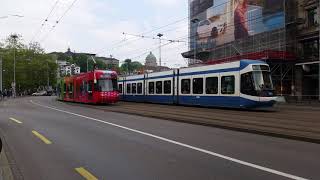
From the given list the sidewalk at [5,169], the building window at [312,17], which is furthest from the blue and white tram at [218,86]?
the building window at [312,17]

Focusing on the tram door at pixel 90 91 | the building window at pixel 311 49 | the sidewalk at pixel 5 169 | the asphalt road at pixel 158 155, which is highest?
the building window at pixel 311 49

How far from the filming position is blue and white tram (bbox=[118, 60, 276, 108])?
2894 centimetres

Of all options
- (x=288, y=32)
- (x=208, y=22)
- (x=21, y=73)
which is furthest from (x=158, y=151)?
(x=21, y=73)

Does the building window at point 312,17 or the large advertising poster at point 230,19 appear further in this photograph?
the large advertising poster at point 230,19

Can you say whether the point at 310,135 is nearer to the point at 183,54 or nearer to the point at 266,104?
the point at 266,104

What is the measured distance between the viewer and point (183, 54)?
278 feet

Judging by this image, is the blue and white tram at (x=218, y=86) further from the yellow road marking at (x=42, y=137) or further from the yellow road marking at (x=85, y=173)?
the yellow road marking at (x=85, y=173)

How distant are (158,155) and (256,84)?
18.6m

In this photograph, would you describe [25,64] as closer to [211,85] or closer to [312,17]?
[312,17]

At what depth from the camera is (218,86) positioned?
104 ft

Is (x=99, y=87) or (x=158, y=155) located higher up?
(x=99, y=87)

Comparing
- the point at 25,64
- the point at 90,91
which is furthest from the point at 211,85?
the point at 25,64

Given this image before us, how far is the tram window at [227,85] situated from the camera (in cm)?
3018

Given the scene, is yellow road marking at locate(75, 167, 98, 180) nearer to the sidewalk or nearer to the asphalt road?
the asphalt road
